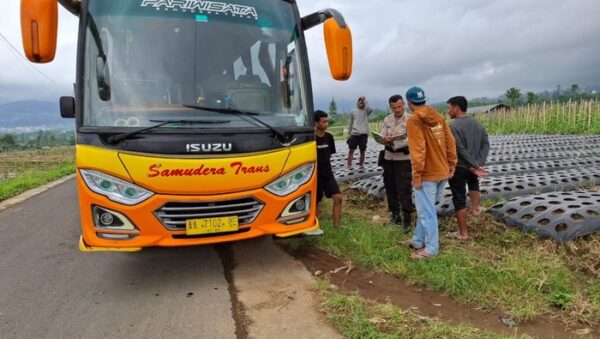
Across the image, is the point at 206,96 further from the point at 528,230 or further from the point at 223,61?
the point at 528,230

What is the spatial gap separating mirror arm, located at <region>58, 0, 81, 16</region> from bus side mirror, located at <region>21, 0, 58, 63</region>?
333mm

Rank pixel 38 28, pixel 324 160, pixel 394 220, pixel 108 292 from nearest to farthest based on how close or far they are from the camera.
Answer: pixel 38 28 → pixel 108 292 → pixel 324 160 → pixel 394 220

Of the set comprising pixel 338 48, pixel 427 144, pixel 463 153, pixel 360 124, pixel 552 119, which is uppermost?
pixel 338 48

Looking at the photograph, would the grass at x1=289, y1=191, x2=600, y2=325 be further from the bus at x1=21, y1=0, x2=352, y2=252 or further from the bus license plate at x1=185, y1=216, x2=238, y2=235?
the bus license plate at x1=185, y1=216, x2=238, y2=235

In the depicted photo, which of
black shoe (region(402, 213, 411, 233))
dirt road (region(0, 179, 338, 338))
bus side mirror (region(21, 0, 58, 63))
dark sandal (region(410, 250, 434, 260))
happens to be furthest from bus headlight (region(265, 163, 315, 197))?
bus side mirror (region(21, 0, 58, 63))

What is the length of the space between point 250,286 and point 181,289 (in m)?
0.63

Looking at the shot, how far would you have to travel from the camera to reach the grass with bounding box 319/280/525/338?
272cm

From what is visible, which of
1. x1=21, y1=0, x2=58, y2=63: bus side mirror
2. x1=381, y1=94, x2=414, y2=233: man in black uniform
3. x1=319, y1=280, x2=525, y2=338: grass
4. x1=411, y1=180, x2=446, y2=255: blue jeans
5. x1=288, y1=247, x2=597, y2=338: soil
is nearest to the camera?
x1=319, y1=280, x2=525, y2=338: grass

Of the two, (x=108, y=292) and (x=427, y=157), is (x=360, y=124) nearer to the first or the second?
(x=427, y=157)

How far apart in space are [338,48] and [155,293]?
280 centimetres

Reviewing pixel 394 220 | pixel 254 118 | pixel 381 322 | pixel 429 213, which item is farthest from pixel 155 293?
pixel 394 220

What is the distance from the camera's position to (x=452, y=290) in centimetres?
338

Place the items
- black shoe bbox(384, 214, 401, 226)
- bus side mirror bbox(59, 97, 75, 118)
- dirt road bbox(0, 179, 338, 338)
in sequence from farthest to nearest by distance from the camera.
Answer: black shoe bbox(384, 214, 401, 226) < bus side mirror bbox(59, 97, 75, 118) < dirt road bbox(0, 179, 338, 338)

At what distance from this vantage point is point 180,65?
144 inches
